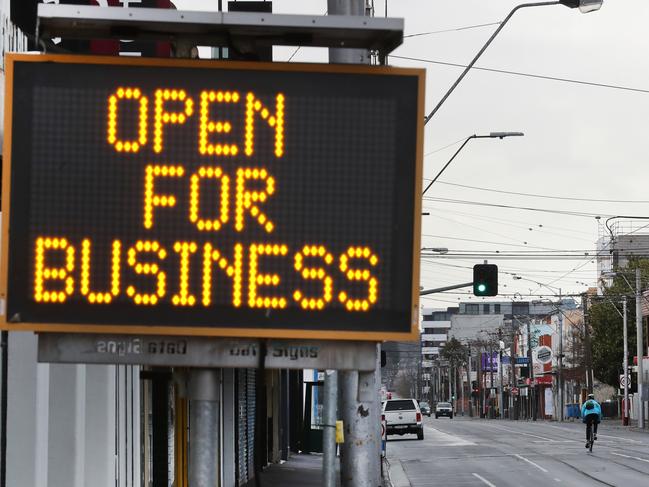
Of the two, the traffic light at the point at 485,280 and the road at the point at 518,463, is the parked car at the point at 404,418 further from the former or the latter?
the traffic light at the point at 485,280

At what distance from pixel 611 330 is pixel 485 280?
68731 millimetres

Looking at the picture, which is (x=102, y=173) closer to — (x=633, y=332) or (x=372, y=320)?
(x=372, y=320)

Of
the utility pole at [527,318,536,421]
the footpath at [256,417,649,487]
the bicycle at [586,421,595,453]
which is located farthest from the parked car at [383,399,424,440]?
the utility pole at [527,318,536,421]

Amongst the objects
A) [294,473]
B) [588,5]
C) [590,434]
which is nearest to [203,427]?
[588,5]

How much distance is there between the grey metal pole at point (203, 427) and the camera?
609 cm

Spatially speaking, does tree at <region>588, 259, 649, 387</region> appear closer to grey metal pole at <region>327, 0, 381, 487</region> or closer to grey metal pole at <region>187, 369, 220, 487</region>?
grey metal pole at <region>327, 0, 381, 487</region>

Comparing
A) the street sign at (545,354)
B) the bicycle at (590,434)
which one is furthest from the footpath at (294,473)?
the street sign at (545,354)

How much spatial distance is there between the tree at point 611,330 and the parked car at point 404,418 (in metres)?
38.7

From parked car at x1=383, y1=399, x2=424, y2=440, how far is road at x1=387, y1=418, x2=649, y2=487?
441 centimetres

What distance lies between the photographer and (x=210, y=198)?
20.0 feet

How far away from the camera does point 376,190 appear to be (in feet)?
20.3

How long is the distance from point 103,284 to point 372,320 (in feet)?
4.09

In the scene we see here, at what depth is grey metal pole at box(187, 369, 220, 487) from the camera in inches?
240

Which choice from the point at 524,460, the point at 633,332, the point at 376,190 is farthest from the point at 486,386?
the point at 376,190
